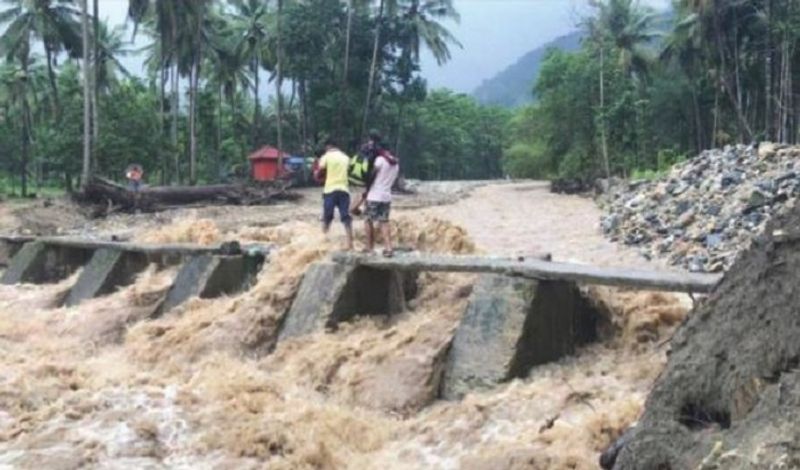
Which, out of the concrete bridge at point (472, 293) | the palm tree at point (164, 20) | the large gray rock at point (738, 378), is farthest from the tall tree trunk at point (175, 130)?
the large gray rock at point (738, 378)

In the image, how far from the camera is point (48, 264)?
700 inches

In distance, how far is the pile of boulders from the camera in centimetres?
1541

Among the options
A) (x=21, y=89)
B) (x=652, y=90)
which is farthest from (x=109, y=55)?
(x=652, y=90)

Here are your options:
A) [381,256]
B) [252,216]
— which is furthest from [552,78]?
[381,256]

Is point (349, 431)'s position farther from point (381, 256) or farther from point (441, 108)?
point (441, 108)

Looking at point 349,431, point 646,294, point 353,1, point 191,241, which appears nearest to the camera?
point 349,431

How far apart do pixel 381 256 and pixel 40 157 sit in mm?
39025

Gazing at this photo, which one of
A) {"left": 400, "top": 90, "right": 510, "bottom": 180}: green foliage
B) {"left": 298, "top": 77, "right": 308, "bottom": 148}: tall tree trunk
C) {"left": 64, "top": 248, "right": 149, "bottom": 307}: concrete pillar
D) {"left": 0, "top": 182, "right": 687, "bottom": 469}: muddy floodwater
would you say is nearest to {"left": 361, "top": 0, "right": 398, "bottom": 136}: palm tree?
{"left": 298, "top": 77, "right": 308, "bottom": 148}: tall tree trunk

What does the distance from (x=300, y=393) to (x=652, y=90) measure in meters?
43.2

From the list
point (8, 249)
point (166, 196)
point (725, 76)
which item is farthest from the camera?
point (725, 76)

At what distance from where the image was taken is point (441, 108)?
75.2 m

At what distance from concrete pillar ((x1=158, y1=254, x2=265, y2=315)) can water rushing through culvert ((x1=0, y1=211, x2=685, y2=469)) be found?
0.41 meters

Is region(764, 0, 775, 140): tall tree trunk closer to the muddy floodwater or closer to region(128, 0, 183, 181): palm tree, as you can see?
region(128, 0, 183, 181): palm tree

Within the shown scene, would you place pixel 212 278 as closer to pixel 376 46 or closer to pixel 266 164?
pixel 266 164
